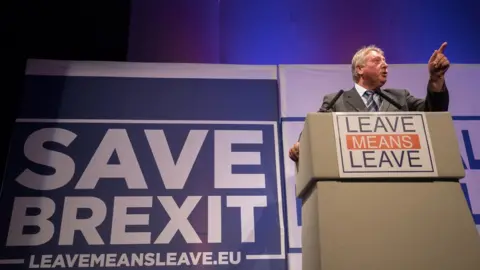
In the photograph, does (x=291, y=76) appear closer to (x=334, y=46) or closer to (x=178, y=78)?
(x=334, y=46)

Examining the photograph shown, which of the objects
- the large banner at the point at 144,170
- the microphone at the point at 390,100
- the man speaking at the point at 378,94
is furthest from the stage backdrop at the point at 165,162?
the microphone at the point at 390,100

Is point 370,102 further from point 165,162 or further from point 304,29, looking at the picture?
point 304,29

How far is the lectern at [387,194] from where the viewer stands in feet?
3.69

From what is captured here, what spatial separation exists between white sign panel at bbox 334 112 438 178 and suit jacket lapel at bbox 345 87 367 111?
0.24 metres

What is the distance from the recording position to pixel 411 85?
2373 millimetres

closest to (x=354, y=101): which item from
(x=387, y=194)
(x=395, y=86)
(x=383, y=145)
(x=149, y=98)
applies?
(x=383, y=145)

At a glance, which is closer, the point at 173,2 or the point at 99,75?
the point at 99,75

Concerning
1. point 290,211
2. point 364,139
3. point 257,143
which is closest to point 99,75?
point 257,143

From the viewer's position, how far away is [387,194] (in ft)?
3.89

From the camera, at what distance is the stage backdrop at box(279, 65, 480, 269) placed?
223 centimetres

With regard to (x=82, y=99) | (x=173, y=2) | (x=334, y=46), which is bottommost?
(x=82, y=99)

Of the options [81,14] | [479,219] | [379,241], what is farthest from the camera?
[81,14]

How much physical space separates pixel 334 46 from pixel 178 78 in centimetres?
100

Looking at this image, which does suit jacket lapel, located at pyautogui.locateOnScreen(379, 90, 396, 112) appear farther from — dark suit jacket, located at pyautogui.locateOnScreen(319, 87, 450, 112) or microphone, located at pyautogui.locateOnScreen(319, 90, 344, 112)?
microphone, located at pyautogui.locateOnScreen(319, 90, 344, 112)
